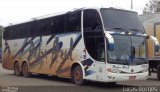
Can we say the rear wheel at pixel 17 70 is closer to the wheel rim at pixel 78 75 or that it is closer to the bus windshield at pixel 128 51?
the wheel rim at pixel 78 75

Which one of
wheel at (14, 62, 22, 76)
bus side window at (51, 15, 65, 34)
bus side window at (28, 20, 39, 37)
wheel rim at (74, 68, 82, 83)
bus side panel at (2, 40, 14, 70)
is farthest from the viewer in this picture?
bus side panel at (2, 40, 14, 70)

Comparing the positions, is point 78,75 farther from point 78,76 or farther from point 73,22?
point 73,22

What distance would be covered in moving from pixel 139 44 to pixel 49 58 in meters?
5.97

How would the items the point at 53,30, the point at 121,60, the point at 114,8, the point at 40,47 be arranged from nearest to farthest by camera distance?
the point at 121,60 < the point at 114,8 < the point at 53,30 < the point at 40,47

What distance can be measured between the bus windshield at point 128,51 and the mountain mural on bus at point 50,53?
136cm

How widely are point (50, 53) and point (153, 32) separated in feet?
20.2

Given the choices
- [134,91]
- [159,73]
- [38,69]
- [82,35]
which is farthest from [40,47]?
[134,91]

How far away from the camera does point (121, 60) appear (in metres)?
17.4

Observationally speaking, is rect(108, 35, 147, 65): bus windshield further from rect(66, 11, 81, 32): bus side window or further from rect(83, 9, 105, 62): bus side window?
rect(66, 11, 81, 32): bus side window

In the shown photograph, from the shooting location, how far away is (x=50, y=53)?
73.1ft

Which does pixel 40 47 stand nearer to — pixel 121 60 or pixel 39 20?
pixel 39 20

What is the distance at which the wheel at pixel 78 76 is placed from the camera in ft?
62.2

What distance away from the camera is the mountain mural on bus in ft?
64.0

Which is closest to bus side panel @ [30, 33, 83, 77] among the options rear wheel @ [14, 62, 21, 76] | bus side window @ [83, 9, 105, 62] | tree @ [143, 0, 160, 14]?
bus side window @ [83, 9, 105, 62]
